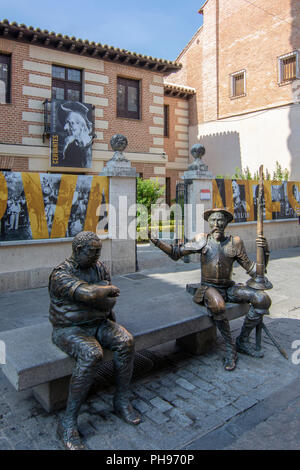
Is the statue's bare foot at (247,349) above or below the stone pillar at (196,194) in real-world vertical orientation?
below

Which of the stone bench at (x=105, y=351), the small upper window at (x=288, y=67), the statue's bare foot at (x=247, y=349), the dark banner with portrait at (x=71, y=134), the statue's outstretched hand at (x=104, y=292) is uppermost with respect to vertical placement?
the small upper window at (x=288, y=67)

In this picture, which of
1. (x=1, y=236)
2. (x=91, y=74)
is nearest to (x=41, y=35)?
(x=91, y=74)

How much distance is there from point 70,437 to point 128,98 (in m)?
15.2

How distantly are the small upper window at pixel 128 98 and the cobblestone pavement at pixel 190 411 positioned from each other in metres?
13.3

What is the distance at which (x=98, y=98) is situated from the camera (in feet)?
48.3

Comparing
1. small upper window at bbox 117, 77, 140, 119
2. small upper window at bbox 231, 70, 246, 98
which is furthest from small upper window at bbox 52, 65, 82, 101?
small upper window at bbox 231, 70, 246, 98

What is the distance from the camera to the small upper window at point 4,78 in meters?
12.9

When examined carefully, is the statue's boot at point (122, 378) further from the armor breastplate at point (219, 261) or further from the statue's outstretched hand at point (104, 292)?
the armor breastplate at point (219, 261)

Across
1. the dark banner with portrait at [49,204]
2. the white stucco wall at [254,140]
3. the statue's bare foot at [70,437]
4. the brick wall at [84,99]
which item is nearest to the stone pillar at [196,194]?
the dark banner with portrait at [49,204]

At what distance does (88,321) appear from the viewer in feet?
10.4

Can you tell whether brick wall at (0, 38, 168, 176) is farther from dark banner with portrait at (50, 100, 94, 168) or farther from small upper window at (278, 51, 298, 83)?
small upper window at (278, 51, 298, 83)

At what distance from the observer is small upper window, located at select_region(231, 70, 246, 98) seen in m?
17.8

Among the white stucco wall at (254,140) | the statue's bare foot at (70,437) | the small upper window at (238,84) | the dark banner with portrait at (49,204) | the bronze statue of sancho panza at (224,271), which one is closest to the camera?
the statue's bare foot at (70,437)

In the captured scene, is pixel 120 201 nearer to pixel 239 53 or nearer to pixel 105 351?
pixel 105 351
